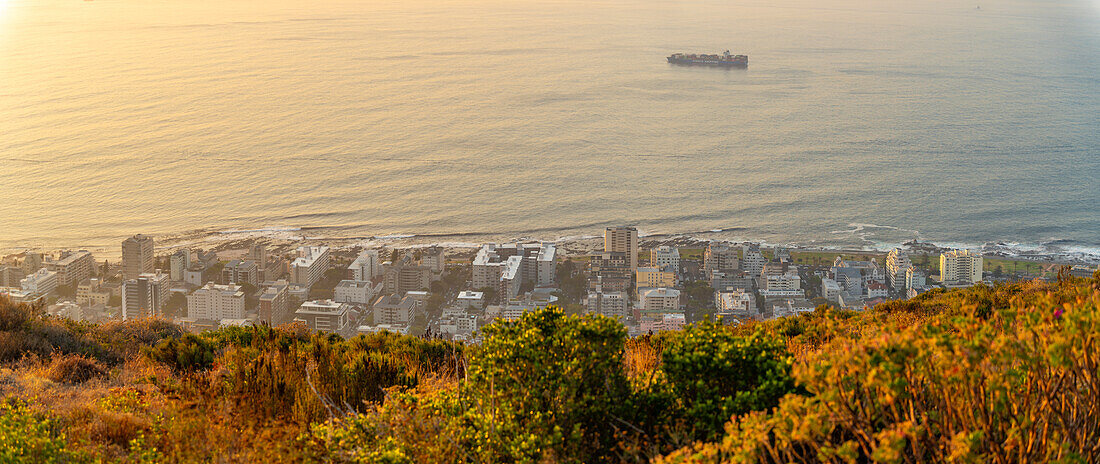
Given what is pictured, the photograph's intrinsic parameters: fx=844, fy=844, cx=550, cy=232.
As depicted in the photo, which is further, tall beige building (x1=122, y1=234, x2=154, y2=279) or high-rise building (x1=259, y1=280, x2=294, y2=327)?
tall beige building (x1=122, y1=234, x2=154, y2=279)

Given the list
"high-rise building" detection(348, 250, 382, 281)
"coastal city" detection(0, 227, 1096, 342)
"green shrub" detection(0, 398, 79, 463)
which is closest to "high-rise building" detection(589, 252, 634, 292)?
"coastal city" detection(0, 227, 1096, 342)

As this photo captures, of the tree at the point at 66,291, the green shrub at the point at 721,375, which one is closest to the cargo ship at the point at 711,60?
the tree at the point at 66,291

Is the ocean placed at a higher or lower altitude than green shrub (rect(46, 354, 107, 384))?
higher

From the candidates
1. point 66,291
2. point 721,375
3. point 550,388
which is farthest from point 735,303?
point 550,388

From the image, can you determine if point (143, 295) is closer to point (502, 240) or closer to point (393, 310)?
point (393, 310)

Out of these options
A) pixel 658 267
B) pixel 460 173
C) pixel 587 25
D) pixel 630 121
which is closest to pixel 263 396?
pixel 658 267

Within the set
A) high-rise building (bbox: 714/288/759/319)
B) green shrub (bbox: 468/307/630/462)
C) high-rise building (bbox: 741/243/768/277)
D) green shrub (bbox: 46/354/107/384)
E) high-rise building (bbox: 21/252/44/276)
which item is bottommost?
high-rise building (bbox: 714/288/759/319)

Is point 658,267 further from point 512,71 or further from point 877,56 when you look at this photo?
point 877,56

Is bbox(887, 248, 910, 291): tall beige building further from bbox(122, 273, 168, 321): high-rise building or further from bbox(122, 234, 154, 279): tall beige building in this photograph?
bbox(122, 234, 154, 279): tall beige building
